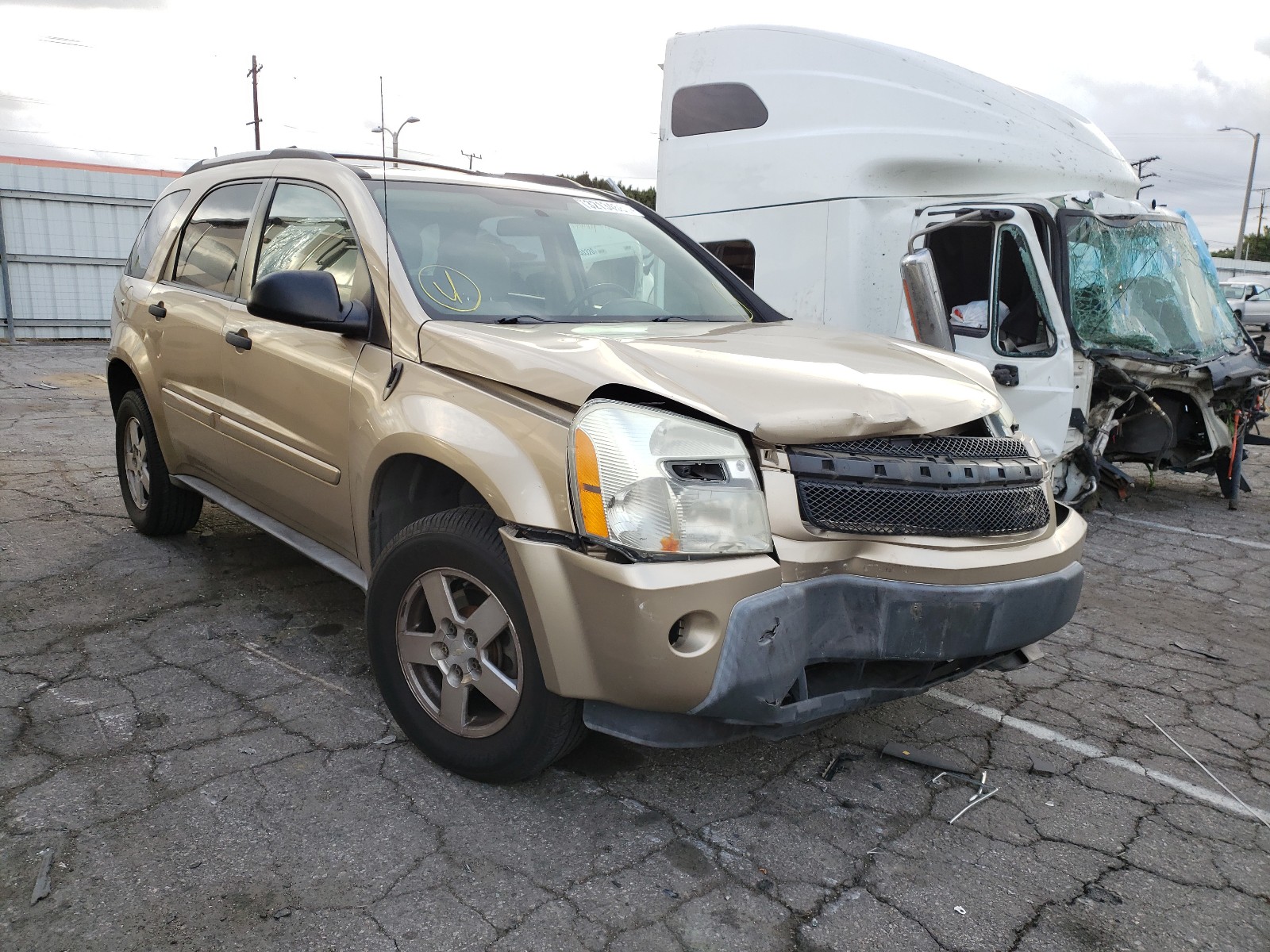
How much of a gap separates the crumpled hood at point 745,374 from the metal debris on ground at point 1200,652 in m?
1.96

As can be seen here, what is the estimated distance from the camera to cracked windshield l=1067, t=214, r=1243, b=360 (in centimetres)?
617

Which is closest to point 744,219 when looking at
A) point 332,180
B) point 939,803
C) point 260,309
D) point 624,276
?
point 624,276

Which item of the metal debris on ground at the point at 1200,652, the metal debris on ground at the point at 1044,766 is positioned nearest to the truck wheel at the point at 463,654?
the metal debris on ground at the point at 1044,766

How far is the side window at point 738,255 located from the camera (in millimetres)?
7027

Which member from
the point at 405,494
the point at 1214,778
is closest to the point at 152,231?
the point at 405,494

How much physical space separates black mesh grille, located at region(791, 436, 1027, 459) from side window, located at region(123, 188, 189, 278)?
3598mm

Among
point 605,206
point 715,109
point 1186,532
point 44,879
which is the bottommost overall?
point 1186,532

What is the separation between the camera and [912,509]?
2477 mm

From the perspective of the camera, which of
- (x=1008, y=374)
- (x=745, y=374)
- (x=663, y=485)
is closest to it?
(x=663, y=485)

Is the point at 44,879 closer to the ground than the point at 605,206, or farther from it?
closer to the ground

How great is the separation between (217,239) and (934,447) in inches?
125

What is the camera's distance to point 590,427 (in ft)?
7.61

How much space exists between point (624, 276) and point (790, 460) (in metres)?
1.56

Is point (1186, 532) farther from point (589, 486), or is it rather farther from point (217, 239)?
point (217, 239)
